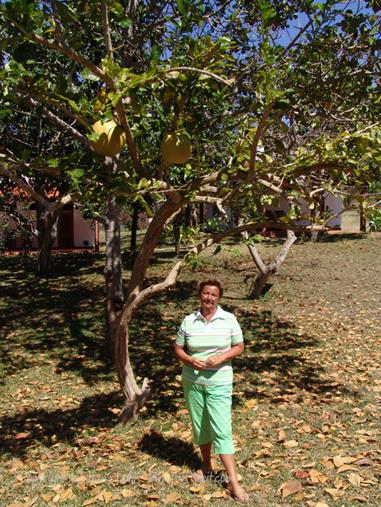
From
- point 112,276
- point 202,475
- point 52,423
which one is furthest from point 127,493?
point 112,276

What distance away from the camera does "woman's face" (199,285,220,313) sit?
3926 mm

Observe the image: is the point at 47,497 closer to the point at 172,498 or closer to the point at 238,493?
the point at 172,498

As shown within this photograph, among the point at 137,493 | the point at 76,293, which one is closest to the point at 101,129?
the point at 137,493

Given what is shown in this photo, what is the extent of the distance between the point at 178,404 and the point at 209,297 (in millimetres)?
2333

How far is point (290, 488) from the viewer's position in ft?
13.0

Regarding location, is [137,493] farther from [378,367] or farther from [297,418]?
[378,367]

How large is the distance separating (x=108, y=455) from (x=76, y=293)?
7.69m

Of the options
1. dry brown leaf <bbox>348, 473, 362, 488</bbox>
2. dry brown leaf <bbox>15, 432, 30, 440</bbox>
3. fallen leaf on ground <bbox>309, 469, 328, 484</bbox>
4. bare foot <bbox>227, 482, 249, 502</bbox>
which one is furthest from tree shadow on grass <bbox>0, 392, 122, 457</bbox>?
dry brown leaf <bbox>348, 473, 362, 488</bbox>

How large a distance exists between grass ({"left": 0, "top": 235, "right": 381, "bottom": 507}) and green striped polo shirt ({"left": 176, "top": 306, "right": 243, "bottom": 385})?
84 centimetres

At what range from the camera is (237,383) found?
21.0ft

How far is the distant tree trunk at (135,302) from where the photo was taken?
4.58 m

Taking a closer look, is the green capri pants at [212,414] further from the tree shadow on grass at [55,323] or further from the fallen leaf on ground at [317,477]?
the tree shadow on grass at [55,323]

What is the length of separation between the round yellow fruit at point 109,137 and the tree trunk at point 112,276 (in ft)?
12.3

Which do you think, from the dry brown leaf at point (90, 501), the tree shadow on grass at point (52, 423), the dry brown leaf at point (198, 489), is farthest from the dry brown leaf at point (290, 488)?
the tree shadow on grass at point (52, 423)
